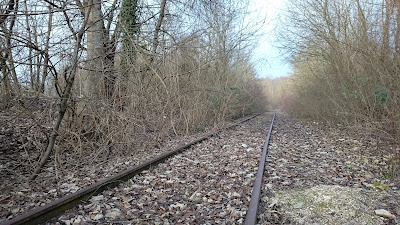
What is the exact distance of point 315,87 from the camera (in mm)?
16672

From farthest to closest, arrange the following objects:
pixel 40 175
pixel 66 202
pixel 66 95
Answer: pixel 66 95, pixel 40 175, pixel 66 202

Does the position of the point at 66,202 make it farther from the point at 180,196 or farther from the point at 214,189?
the point at 214,189

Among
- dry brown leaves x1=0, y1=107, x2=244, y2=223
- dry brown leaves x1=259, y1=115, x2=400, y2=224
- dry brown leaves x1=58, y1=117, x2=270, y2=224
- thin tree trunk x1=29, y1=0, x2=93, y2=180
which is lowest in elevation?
dry brown leaves x1=259, y1=115, x2=400, y2=224

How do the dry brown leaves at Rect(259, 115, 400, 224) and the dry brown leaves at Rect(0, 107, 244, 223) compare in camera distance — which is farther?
the dry brown leaves at Rect(0, 107, 244, 223)

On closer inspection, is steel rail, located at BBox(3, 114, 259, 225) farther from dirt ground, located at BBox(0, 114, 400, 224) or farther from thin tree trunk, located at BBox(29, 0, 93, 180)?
thin tree trunk, located at BBox(29, 0, 93, 180)

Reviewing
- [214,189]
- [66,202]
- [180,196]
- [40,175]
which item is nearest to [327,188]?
[214,189]

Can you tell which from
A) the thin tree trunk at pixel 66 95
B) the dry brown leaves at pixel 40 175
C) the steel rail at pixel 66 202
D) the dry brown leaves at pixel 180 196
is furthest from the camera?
the thin tree trunk at pixel 66 95

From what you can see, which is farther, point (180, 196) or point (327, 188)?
point (327, 188)

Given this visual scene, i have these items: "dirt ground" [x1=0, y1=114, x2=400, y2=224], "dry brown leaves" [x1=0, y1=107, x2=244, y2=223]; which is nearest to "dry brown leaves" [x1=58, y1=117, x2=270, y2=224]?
"dirt ground" [x1=0, y1=114, x2=400, y2=224]

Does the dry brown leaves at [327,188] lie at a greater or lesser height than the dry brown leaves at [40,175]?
lesser

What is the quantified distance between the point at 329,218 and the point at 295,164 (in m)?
2.70

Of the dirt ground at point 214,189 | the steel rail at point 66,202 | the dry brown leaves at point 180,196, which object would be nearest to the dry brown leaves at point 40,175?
the dirt ground at point 214,189

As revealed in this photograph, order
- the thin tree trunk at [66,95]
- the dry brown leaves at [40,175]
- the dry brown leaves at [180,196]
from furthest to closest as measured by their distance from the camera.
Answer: the thin tree trunk at [66,95]
the dry brown leaves at [40,175]
the dry brown leaves at [180,196]

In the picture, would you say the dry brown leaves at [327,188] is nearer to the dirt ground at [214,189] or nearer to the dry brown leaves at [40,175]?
the dirt ground at [214,189]
